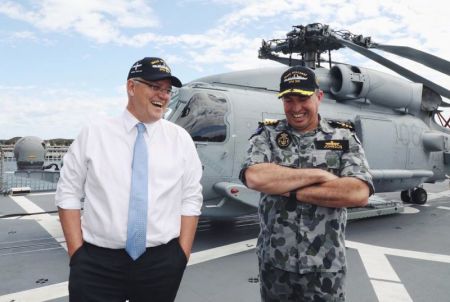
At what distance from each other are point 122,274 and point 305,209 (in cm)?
113

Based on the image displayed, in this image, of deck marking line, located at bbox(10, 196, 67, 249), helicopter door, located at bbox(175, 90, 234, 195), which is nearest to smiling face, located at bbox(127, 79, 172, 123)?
helicopter door, located at bbox(175, 90, 234, 195)

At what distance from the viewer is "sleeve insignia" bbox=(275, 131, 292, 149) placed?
90.0 inches

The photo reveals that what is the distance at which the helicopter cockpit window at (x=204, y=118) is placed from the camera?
549 cm

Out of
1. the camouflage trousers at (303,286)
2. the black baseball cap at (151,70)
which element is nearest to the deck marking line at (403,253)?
the camouflage trousers at (303,286)

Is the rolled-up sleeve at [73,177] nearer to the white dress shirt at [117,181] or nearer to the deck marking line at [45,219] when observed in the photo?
the white dress shirt at [117,181]

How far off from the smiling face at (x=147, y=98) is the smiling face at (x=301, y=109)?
77cm

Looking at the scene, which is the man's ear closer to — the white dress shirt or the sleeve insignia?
the white dress shirt

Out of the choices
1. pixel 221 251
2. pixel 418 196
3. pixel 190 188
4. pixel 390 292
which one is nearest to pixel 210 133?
pixel 221 251

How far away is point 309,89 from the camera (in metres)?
2.17

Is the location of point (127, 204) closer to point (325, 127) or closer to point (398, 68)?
point (325, 127)

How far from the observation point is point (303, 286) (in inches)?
82.7

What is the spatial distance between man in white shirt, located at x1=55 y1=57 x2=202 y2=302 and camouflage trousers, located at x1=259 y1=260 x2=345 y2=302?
1.96 ft

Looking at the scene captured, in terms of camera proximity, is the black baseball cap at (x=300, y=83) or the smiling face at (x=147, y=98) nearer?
the smiling face at (x=147, y=98)

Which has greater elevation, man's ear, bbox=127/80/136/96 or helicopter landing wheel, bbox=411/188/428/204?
man's ear, bbox=127/80/136/96
